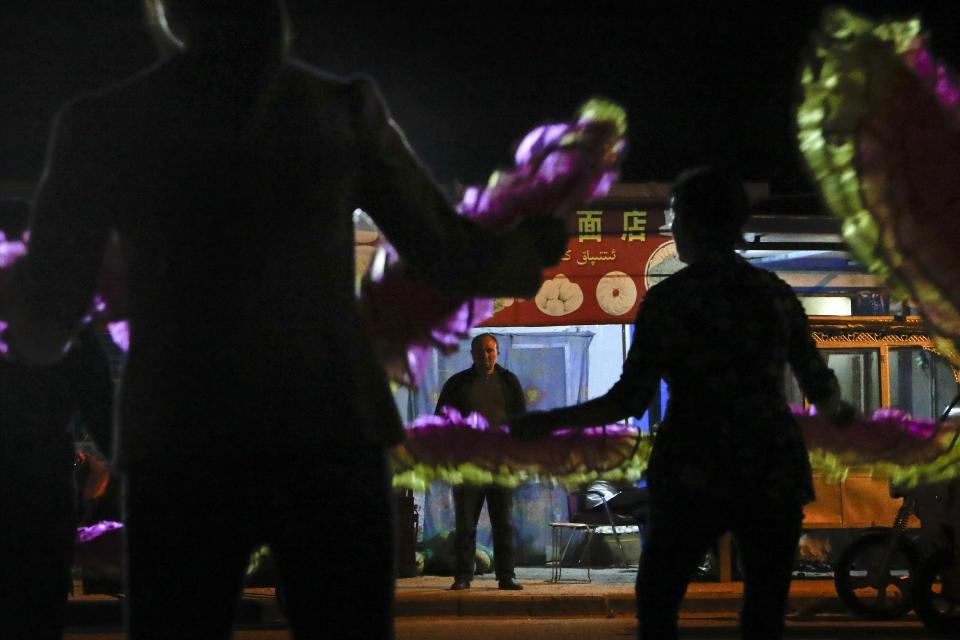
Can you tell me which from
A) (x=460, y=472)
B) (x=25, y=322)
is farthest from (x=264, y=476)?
(x=460, y=472)

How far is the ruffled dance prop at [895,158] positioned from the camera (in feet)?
14.7

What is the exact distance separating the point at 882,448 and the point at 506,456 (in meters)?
1.55

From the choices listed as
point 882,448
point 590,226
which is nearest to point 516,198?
point 882,448

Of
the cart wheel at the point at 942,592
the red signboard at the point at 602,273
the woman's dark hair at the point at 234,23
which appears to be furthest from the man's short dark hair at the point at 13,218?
the red signboard at the point at 602,273

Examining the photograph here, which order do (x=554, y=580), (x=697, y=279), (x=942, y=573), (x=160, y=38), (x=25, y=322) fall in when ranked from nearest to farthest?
(x=25, y=322) → (x=160, y=38) → (x=697, y=279) → (x=942, y=573) → (x=554, y=580)

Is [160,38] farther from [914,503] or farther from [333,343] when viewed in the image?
[914,503]

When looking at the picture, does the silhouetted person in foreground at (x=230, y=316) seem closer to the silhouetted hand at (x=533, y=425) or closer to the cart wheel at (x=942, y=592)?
the silhouetted hand at (x=533, y=425)

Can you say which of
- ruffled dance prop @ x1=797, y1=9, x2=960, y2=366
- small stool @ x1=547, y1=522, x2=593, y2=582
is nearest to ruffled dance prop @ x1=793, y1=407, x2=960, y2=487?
ruffled dance prop @ x1=797, y1=9, x2=960, y2=366

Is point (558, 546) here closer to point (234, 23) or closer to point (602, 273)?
point (602, 273)

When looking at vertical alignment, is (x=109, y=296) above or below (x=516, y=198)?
below

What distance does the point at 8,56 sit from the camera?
12.2 meters

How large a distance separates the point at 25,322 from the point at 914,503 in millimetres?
8414

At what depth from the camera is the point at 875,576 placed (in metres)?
9.68

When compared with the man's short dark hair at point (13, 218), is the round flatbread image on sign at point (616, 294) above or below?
above
